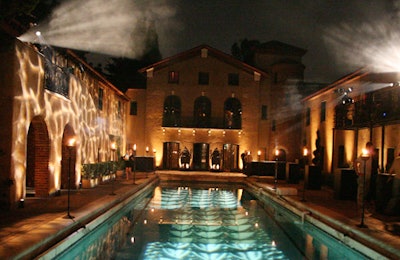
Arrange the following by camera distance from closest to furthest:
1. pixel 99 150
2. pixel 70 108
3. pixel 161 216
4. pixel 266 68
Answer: pixel 161 216
pixel 70 108
pixel 99 150
pixel 266 68

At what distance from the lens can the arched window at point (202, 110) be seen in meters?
31.9

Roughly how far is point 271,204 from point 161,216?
5.42m

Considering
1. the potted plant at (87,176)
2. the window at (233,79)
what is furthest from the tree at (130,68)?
the potted plant at (87,176)

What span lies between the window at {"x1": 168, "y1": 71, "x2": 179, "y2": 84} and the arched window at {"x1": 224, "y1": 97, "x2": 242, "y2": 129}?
4178 mm

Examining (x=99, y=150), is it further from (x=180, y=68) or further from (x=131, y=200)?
(x=180, y=68)

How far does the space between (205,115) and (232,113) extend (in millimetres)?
2092

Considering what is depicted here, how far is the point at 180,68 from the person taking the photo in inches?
1270

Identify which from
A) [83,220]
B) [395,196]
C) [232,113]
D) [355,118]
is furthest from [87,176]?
[232,113]

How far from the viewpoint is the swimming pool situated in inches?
339

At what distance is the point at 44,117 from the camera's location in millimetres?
12781

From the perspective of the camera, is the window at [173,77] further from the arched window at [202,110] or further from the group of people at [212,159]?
the group of people at [212,159]

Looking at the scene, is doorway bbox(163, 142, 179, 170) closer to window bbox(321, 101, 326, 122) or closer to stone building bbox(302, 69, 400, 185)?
stone building bbox(302, 69, 400, 185)

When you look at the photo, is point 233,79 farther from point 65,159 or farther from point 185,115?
point 65,159

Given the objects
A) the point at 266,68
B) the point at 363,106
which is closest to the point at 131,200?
the point at 363,106
